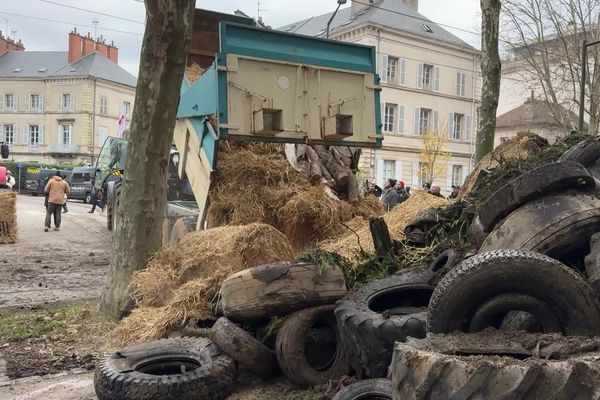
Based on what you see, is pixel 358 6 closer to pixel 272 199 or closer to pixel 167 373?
pixel 272 199

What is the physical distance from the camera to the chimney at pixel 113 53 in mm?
70688

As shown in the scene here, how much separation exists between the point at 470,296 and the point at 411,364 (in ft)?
1.98

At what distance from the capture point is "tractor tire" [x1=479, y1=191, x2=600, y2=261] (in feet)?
12.1

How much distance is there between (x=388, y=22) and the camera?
3981cm

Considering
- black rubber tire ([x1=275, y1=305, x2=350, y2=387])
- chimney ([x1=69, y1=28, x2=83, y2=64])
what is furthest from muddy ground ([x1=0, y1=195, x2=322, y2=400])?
chimney ([x1=69, y1=28, x2=83, y2=64])

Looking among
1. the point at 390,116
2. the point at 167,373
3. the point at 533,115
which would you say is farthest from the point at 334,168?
the point at 533,115

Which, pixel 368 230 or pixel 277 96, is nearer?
pixel 368 230

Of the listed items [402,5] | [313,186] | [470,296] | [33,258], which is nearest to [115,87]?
[402,5]

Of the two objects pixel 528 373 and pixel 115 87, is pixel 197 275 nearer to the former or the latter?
pixel 528 373

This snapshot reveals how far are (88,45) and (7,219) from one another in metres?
61.1

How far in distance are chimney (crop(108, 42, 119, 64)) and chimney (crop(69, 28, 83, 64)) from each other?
3753mm

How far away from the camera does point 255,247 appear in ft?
17.8

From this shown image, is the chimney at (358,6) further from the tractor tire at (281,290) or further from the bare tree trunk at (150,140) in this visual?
the tractor tire at (281,290)

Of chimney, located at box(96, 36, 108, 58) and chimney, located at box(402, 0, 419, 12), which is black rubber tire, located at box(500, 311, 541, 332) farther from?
chimney, located at box(96, 36, 108, 58)
